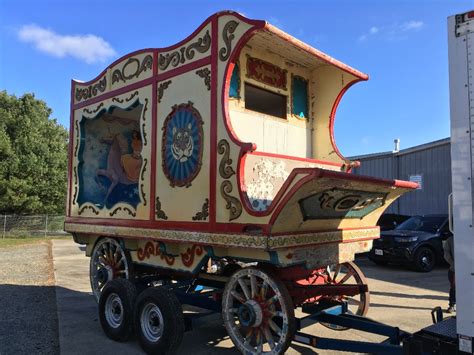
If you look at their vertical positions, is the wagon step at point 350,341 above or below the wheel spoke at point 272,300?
below

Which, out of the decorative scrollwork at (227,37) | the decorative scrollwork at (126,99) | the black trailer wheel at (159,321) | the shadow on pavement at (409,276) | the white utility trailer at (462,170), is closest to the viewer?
the white utility trailer at (462,170)

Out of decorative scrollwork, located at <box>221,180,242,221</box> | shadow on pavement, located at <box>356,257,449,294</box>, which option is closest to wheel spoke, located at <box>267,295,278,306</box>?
decorative scrollwork, located at <box>221,180,242,221</box>

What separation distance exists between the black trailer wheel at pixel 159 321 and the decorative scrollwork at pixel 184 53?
2749mm

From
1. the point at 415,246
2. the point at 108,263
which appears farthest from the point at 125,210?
the point at 415,246

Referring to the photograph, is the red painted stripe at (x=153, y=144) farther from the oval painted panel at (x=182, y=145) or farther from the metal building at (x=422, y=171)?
the metal building at (x=422, y=171)

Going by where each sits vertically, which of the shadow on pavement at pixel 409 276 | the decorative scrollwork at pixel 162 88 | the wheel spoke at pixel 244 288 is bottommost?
the shadow on pavement at pixel 409 276

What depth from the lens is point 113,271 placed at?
21.4ft

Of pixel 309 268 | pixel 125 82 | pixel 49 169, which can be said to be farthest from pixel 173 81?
pixel 49 169

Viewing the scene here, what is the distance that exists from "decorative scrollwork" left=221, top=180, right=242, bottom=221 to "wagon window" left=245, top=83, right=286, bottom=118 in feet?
4.36

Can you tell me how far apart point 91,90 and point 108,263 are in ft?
8.98

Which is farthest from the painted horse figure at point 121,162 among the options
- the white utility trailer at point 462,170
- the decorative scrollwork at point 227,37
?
the white utility trailer at point 462,170

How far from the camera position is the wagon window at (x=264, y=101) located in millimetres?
5428

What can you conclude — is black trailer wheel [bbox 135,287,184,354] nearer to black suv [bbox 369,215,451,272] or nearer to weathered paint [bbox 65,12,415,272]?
weathered paint [bbox 65,12,415,272]

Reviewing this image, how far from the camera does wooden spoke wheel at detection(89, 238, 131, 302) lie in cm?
629
